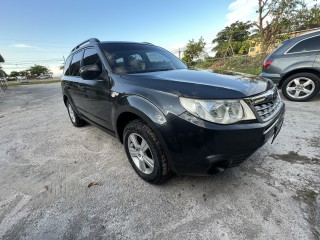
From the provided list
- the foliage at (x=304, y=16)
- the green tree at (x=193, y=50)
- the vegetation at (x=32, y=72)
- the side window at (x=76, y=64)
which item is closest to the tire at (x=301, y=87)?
the side window at (x=76, y=64)

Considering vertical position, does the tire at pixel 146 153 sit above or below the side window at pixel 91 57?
below

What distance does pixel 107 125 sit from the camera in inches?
105

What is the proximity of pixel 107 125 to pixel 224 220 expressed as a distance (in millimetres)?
1835

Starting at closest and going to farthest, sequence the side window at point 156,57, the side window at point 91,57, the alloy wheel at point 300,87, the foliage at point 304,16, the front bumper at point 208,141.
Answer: the front bumper at point 208,141 → the side window at point 91,57 → the side window at point 156,57 → the alloy wheel at point 300,87 → the foliage at point 304,16

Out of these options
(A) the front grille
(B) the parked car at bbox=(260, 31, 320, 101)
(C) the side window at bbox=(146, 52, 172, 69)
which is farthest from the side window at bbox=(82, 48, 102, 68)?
(B) the parked car at bbox=(260, 31, 320, 101)

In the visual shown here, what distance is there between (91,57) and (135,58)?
0.71 m

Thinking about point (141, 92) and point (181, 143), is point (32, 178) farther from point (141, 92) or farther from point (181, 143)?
point (181, 143)

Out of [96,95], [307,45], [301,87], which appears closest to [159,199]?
[96,95]

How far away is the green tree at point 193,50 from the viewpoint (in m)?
24.0

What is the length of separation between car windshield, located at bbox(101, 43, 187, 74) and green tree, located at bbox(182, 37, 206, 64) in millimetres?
21932

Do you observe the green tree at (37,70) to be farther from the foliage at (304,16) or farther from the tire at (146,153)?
the tire at (146,153)

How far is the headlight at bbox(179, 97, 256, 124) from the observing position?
1.51 metres

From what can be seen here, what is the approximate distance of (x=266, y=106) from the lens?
5.92 ft

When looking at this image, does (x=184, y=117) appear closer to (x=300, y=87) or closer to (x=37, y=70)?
(x=300, y=87)
